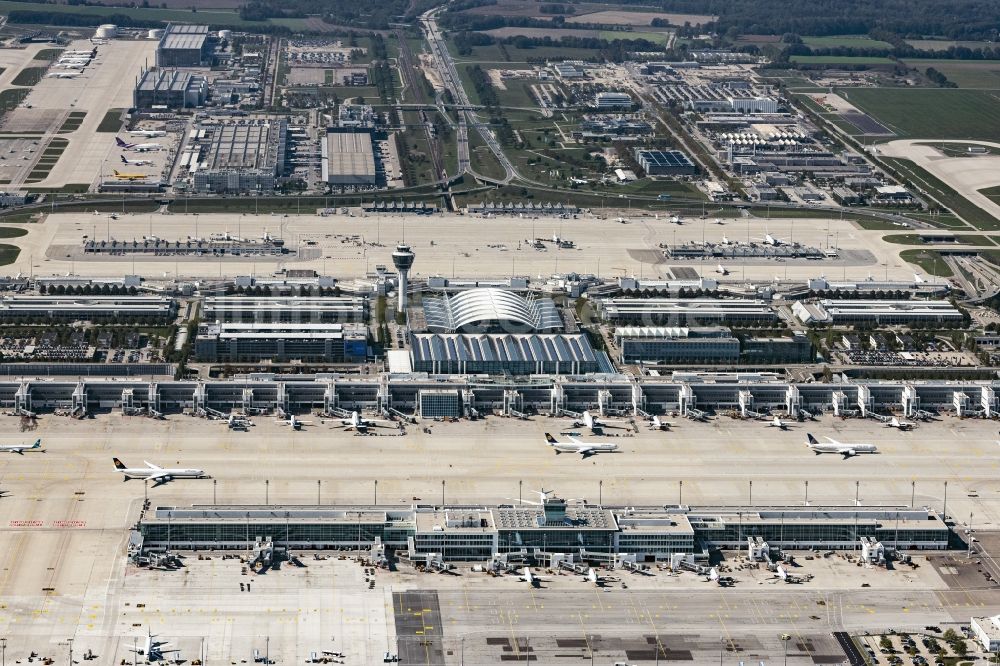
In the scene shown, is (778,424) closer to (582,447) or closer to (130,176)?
(582,447)

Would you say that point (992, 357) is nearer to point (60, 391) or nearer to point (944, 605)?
point (944, 605)

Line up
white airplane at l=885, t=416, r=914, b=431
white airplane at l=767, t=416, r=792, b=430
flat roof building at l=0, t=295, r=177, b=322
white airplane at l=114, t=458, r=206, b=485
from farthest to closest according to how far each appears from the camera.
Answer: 1. flat roof building at l=0, t=295, r=177, b=322
2. white airplane at l=885, t=416, r=914, b=431
3. white airplane at l=767, t=416, r=792, b=430
4. white airplane at l=114, t=458, r=206, b=485

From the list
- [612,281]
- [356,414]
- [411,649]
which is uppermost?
[612,281]

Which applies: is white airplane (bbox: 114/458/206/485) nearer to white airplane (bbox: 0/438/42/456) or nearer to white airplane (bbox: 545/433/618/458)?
white airplane (bbox: 0/438/42/456)

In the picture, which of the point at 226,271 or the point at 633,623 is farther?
the point at 226,271

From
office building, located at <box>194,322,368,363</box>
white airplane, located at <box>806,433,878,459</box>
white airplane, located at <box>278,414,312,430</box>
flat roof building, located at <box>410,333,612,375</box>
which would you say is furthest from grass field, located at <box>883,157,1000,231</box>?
white airplane, located at <box>278,414,312,430</box>

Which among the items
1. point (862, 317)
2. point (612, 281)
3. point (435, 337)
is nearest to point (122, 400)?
point (435, 337)
